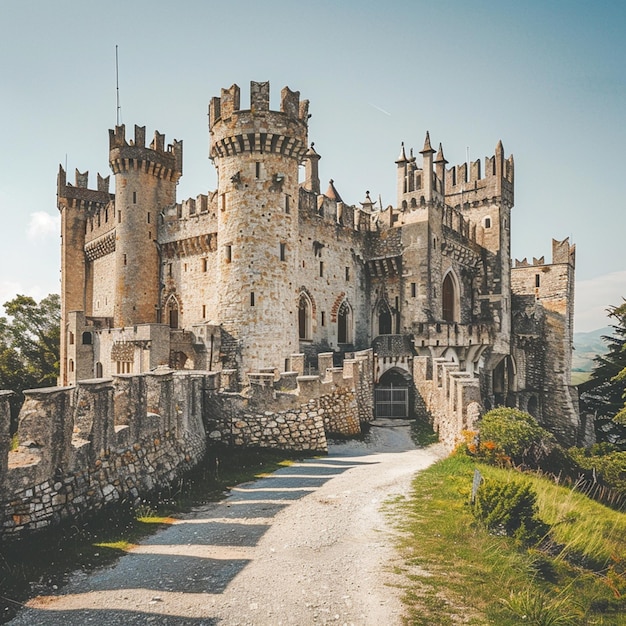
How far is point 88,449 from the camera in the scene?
9.17 metres

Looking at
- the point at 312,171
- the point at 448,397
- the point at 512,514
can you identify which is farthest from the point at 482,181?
the point at 512,514

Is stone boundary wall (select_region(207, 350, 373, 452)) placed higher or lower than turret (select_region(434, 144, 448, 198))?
lower

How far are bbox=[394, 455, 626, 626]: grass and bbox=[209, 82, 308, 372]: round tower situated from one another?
13.7 meters

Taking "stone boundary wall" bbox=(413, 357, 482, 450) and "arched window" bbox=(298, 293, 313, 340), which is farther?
"arched window" bbox=(298, 293, 313, 340)

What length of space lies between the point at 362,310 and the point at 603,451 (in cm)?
1382

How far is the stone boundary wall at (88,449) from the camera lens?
7.91 metres

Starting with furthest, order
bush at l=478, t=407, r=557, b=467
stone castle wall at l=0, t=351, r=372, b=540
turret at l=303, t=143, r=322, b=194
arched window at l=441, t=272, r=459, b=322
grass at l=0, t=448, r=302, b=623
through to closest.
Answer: turret at l=303, t=143, r=322, b=194 < arched window at l=441, t=272, r=459, b=322 < bush at l=478, t=407, r=557, b=467 < stone castle wall at l=0, t=351, r=372, b=540 < grass at l=0, t=448, r=302, b=623

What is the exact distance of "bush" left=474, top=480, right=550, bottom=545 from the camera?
8594 millimetres

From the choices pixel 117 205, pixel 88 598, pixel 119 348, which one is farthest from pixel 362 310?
pixel 88 598

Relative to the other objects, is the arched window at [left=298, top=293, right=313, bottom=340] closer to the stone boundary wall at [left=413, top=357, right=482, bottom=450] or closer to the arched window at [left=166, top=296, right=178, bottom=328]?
the stone boundary wall at [left=413, top=357, right=482, bottom=450]

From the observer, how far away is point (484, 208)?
38625mm

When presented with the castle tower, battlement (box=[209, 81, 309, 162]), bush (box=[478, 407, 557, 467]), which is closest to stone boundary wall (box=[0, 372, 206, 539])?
bush (box=[478, 407, 557, 467])

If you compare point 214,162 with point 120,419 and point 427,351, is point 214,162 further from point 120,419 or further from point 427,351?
point 120,419

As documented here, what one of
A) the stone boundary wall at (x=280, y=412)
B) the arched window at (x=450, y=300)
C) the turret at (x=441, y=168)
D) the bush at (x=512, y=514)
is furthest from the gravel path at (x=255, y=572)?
the arched window at (x=450, y=300)
